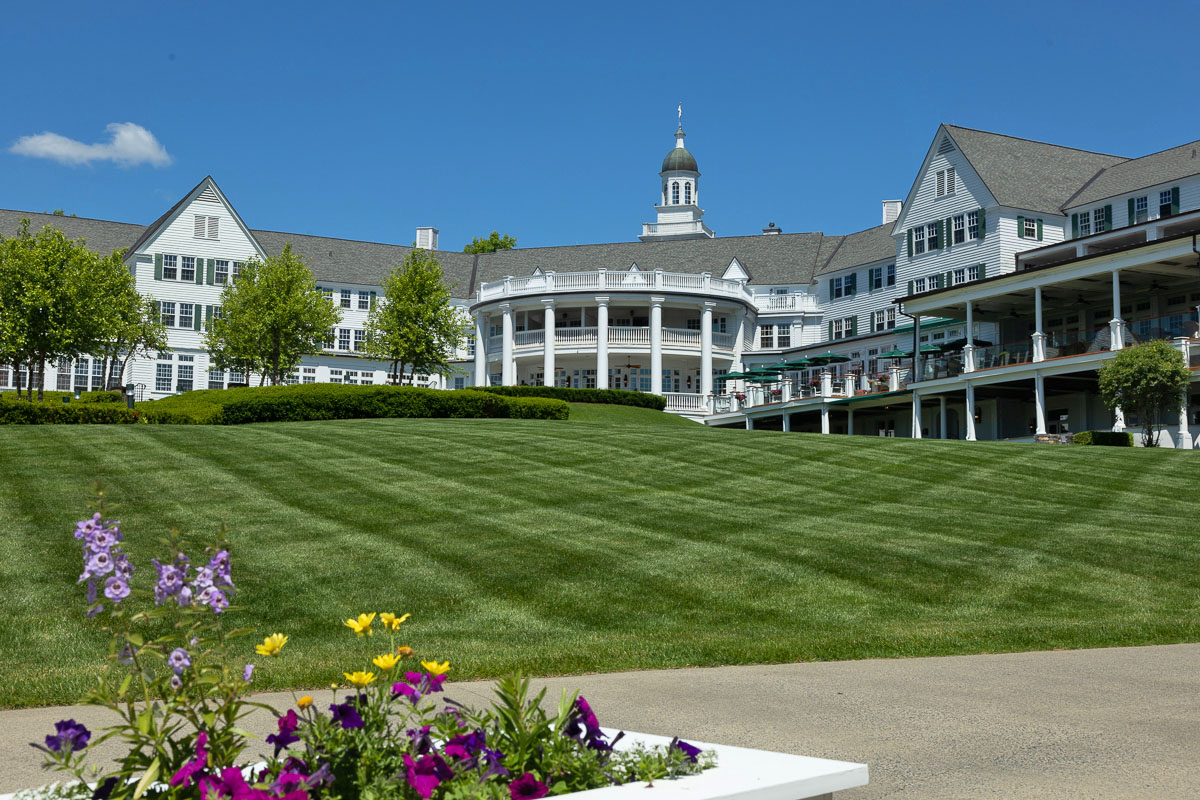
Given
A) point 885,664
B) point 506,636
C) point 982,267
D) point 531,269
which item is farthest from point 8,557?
point 531,269

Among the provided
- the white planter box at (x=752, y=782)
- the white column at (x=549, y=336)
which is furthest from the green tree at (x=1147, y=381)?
the white planter box at (x=752, y=782)

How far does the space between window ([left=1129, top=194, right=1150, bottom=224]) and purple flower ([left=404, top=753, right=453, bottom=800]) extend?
47123 millimetres

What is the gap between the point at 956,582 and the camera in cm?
1169

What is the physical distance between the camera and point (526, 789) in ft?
11.5

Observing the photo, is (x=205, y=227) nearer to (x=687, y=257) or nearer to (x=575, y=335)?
(x=575, y=335)

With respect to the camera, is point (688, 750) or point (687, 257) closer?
point (688, 750)

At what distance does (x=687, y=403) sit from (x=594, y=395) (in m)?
6.91

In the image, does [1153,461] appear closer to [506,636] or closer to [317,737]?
[506,636]

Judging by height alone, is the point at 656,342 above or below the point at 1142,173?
below

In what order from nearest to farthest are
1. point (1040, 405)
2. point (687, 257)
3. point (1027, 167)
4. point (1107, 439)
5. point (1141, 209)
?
point (1107, 439) < point (1040, 405) < point (1141, 209) < point (1027, 167) < point (687, 257)

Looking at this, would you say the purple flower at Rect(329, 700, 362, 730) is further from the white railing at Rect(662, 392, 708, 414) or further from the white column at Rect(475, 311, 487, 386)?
the white column at Rect(475, 311, 487, 386)

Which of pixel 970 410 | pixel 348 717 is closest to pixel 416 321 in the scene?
pixel 970 410

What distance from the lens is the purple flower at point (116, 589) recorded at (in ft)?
10.9

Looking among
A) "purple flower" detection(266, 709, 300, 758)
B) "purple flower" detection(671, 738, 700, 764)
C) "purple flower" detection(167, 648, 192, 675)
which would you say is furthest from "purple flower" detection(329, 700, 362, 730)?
"purple flower" detection(671, 738, 700, 764)
